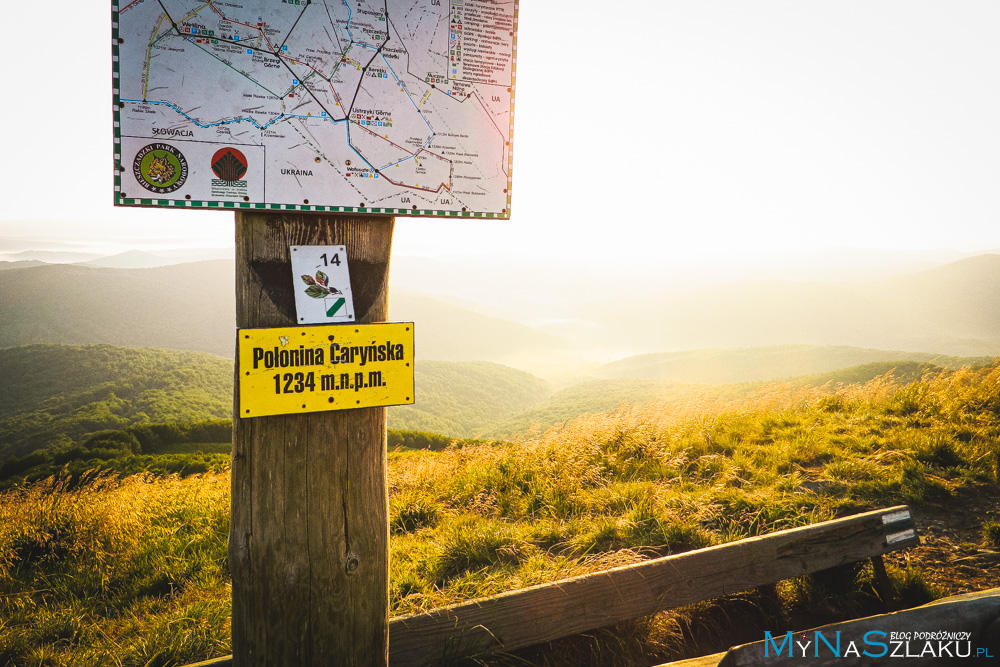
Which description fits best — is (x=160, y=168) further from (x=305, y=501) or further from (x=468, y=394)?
(x=468, y=394)

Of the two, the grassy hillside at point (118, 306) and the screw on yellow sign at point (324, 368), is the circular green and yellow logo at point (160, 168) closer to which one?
the screw on yellow sign at point (324, 368)

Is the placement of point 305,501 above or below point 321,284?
below

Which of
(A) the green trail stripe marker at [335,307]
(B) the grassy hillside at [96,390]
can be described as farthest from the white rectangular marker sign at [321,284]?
(B) the grassy hillside at [96,390]

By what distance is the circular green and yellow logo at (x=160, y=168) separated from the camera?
194 cm

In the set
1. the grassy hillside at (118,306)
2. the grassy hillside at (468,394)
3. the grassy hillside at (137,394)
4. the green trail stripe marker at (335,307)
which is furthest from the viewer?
the grassy hillside at (118,306)

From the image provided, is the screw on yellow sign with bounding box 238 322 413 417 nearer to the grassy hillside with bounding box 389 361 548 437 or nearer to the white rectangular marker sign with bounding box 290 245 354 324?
the white rectangular marker sign with bounding box 290 245 354 324

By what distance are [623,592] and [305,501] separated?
5.77 feet

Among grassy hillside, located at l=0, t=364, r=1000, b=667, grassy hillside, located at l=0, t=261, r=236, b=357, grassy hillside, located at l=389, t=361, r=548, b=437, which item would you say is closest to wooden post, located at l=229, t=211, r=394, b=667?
grassy hillside, located at l=0, t=364, r=1000, b=667

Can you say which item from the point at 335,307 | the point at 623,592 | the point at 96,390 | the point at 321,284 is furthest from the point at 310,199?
the point at 96,390

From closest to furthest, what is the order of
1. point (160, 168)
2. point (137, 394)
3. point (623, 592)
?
1. point (160, 168)
2. point (623, 592)
3. point (137, 394)

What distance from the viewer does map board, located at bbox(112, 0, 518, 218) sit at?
1.95 meters

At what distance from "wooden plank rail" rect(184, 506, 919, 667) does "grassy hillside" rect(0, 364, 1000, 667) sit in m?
0.25

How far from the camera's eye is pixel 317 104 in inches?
84.5

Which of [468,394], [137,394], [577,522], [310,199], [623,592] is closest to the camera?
[310,199]
